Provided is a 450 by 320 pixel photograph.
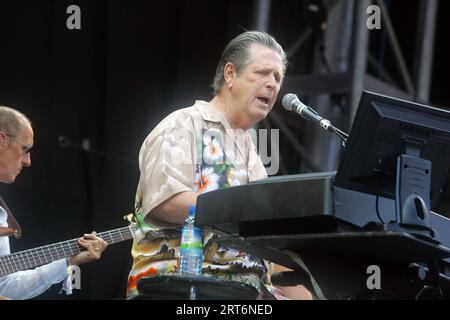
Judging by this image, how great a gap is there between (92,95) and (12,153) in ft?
3.82

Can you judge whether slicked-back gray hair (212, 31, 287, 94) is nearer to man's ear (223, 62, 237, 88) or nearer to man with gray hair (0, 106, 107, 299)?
man's ear (223, 62, 237, 88)

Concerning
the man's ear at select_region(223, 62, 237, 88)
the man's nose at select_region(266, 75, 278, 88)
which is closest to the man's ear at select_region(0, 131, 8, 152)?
the man's ear at select_region(223, 62, 237, 88)

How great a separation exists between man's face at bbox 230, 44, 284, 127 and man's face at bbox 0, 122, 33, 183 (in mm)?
1051

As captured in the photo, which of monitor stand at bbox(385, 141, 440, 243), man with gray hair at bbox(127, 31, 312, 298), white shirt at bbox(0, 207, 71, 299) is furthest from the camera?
white shirt at bbox(0, 207, 71, 299)

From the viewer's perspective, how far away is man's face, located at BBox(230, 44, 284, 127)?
2857 millimetres

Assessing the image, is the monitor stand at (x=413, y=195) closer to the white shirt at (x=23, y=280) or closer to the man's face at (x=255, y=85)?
the man's face at (x=255, y=85)

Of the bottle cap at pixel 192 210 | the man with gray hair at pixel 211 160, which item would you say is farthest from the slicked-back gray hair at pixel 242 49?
the bottle cap at pixel 192 210

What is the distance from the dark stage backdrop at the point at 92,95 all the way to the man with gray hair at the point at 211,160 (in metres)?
1.61

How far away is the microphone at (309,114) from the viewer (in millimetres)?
2562

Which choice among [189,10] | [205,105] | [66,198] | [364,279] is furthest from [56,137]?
[364,279]

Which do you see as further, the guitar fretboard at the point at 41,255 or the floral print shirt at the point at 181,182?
the guitar fretboard at the point at 41,255

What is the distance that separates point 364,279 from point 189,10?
316 centimetres
